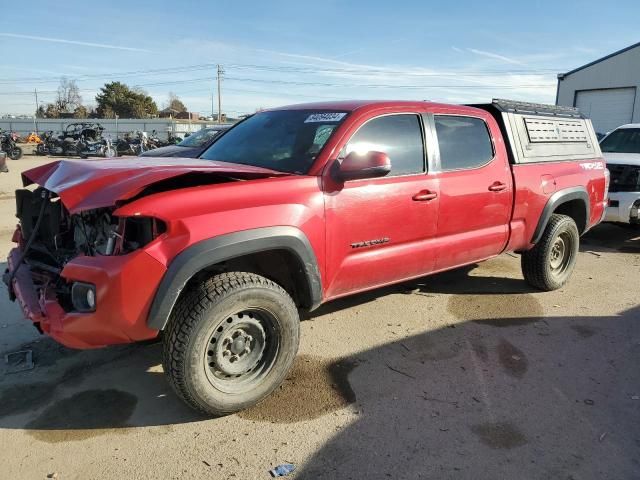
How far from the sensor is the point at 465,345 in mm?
4238

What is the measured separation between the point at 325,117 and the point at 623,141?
25.8 ft

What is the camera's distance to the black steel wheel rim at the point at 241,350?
3074 millimetres

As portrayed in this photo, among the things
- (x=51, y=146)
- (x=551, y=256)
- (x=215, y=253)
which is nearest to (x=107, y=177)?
(x=215, y=253)

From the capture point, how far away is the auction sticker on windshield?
381 cm

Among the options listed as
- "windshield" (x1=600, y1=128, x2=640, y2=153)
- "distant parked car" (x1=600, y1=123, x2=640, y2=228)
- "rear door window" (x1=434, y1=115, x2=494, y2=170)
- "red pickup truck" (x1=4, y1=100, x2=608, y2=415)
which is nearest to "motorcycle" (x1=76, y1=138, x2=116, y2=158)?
"windshield" (x1=600, y1=128, x2=640, y2=153)

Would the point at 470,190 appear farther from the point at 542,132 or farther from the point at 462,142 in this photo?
the point at 542,132

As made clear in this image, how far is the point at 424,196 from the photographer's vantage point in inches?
156

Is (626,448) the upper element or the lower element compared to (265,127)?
lower

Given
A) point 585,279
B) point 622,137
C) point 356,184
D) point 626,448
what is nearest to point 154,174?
point 356,184

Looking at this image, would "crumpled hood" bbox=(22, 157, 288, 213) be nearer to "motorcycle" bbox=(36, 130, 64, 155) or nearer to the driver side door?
the driver side door

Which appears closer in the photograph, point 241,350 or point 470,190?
point 241,350

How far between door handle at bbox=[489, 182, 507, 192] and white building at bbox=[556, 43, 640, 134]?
24.6 m

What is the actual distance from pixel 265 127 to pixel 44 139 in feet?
99.7

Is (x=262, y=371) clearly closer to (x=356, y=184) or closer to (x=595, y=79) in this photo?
(x=356, y=184)
